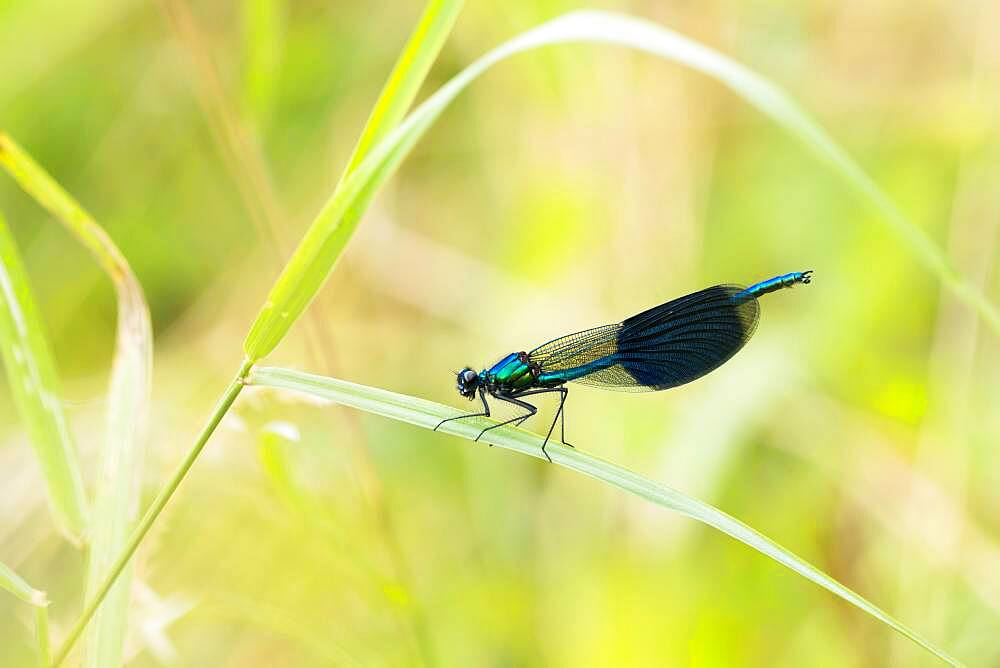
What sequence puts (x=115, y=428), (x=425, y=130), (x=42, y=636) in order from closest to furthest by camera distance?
1. (x=42, y=636)
2. (x=115, y=428)
3. (x=425, y=130)

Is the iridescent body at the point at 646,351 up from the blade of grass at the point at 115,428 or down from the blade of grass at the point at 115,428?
up

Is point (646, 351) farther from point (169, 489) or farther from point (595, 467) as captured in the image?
point (169, 489)

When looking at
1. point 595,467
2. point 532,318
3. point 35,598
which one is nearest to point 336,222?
point 595,467

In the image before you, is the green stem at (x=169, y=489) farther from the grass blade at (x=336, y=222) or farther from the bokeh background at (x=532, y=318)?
the bokeh background at (x=532, y=318)

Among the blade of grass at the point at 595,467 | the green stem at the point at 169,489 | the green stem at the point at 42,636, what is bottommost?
the green stem at the point at 42,636

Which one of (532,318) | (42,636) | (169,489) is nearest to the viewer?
(169,489)

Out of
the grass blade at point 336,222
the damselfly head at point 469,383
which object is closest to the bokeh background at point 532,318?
the damselfly head at point 469,383

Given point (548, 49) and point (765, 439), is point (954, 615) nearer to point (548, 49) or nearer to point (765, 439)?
point (765, 439)
